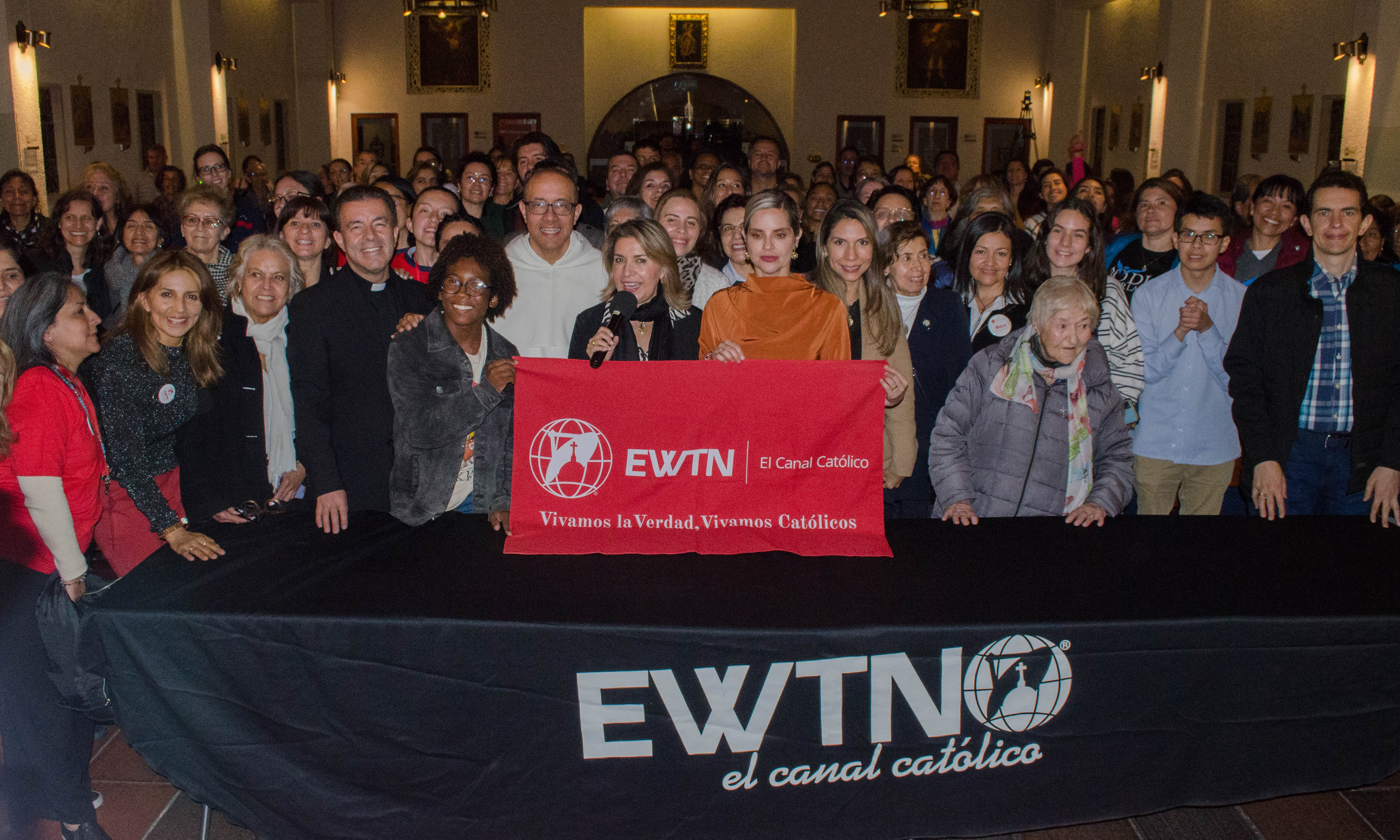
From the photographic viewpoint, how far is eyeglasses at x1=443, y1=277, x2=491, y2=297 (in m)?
3.11

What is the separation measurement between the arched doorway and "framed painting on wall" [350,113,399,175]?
11.8ft

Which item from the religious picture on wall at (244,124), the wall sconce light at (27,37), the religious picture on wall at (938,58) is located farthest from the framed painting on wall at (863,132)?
the religious picture on wall at (244,124)

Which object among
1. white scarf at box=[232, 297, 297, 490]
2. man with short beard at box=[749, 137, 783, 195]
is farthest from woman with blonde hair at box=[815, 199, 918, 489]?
man with short beard at box=[749, 137, 783, 195]

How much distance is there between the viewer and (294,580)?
2541mm

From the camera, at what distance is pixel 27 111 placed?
10.0 meters

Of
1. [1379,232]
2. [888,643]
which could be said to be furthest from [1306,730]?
[1379,232]

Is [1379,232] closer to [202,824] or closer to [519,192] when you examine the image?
[519,192]

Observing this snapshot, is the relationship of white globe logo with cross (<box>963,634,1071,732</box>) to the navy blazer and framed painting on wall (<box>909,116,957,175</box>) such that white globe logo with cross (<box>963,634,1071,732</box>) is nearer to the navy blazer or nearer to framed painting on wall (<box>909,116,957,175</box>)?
the navy blazer

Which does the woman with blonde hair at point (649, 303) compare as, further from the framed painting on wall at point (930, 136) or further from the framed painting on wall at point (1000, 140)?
the framed painting on wall at point (1000, 140)

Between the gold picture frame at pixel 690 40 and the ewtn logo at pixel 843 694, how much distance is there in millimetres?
18914

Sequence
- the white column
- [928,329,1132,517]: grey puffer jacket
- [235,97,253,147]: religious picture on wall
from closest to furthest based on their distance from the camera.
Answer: [928,329,1132,517]: grey puffer jacket < the white column < [235,97,253,147]: religious picture on wall

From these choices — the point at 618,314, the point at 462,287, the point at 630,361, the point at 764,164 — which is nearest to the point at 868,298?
the point at 630,361

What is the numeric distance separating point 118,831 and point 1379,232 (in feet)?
22.1

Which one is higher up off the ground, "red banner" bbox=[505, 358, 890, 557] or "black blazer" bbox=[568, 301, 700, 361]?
"black blazer" bbox=[568, 301, 700, 361]
